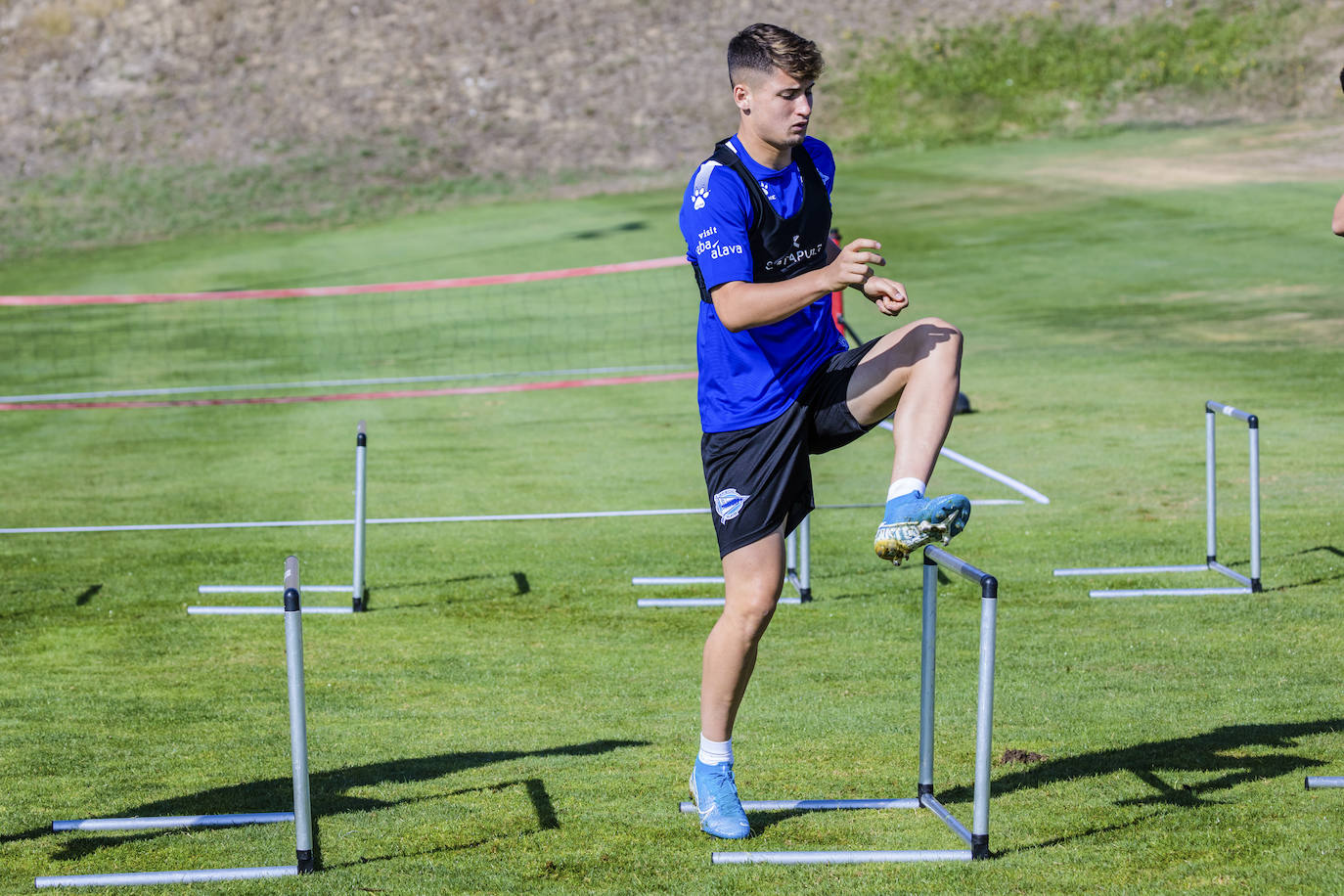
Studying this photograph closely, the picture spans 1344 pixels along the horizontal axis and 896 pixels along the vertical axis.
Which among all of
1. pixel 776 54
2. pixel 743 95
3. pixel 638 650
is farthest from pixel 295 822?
pixel 638 650

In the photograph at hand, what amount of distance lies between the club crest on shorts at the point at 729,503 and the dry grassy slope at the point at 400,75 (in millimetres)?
36880

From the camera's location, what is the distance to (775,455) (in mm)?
5324

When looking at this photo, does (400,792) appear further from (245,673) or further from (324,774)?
(245,673)

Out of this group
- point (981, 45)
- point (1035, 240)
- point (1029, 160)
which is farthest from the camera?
point (981, 45)

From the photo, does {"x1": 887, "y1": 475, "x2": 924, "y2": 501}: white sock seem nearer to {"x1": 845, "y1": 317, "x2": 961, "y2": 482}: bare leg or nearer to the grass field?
{"x1": 845, "y1": 317, "x2": 961, "y2": 482}: bare leg

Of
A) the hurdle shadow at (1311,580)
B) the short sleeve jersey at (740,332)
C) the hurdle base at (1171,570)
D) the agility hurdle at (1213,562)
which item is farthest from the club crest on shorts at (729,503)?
the hurdle shadow at (1311,580)

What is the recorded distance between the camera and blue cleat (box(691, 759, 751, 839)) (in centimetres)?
537

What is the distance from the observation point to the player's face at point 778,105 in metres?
5.04

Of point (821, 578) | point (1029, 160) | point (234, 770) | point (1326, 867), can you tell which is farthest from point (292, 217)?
point (1326, 867)

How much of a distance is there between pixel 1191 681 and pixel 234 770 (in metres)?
4.62

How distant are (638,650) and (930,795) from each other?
318 cm

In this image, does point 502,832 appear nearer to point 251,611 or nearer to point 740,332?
point 740,332

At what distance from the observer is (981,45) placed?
141 ft

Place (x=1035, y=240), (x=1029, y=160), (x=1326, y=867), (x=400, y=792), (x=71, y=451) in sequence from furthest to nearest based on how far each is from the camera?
(x=1029, y=160), (x=1035, y=240), (x=71, y=451), (x=400, y=792), (x=1326, y=867)
